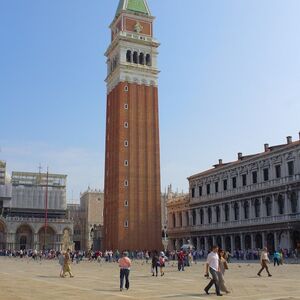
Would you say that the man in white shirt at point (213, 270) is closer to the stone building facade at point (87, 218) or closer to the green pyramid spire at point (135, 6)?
the green pyramid spire at point (135, 6)

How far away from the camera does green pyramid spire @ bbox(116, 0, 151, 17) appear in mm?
79250

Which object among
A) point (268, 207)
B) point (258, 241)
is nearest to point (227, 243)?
point (258, 241)

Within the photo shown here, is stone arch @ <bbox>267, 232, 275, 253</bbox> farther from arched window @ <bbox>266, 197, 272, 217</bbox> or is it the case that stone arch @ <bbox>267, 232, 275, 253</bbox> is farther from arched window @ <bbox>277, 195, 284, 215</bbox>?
arched window @ <bbox>277, 195, 284, 215</bbox>

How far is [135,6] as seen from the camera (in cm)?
8050

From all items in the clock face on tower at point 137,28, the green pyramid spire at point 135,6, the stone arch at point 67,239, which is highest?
the green pyramid spire at point 135,6

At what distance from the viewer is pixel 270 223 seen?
5431cm

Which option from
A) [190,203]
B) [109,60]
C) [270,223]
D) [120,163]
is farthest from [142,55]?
[270,223]

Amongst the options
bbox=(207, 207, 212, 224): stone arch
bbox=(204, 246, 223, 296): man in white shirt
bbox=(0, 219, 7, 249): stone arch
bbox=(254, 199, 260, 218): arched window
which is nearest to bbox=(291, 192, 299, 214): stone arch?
bbox=(254, 199, 260, 218): arched window

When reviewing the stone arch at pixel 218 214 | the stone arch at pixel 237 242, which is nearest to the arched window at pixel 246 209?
the stone arch at pixel 237 242

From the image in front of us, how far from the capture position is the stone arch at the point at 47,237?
286 ft

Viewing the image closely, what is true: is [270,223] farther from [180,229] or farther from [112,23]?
[112,23]

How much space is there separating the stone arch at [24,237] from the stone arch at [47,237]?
1758mm

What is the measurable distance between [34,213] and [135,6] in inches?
1742

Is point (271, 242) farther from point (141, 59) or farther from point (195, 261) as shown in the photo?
point (141, 59)
